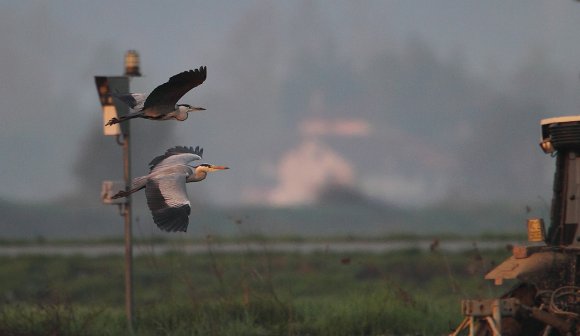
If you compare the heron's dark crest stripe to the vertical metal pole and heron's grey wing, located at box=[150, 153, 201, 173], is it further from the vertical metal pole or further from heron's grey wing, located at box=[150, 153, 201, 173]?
the vertical metal pole

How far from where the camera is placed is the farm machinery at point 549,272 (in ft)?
29.1

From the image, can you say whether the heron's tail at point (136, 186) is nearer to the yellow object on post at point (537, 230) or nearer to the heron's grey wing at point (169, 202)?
the heron's grey wing at point (169, 202)

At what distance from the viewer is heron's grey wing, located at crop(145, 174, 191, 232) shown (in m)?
6.81

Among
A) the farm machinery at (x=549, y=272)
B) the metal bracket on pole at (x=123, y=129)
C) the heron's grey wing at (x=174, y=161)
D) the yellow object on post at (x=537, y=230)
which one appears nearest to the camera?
the heron's grey wing at (x=174, y=161)

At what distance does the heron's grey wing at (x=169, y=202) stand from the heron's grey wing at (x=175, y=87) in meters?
0.47

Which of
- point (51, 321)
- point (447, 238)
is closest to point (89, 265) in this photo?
point (51, 321)

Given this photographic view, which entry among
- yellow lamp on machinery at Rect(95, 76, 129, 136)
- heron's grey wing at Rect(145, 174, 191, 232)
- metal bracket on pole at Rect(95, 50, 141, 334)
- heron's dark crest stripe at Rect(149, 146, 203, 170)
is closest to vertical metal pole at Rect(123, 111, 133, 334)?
metal bracket on pole at Rect(95, 50, 141, 334)

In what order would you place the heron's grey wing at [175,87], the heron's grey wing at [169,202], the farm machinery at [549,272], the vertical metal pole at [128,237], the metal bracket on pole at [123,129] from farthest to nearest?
the vertical metal pole at [128,237] → the metal bracket on pole at [123,129] → the farm machinery at [549,272] → the heron's grey wing at [175,87] → the heron's grey wing at [169,202]

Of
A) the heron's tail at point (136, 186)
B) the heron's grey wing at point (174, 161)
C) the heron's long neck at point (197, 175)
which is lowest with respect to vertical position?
the heron's tail at point (136, 186)

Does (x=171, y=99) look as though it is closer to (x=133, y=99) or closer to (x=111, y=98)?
(x=133, y=99)

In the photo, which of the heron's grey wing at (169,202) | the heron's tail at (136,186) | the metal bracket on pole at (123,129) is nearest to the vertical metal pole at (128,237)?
the metal bracket on pole at (123,129)

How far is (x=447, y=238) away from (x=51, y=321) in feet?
113

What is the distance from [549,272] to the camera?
9406mm

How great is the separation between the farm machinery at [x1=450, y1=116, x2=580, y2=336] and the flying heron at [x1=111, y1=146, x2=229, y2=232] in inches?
91.0
